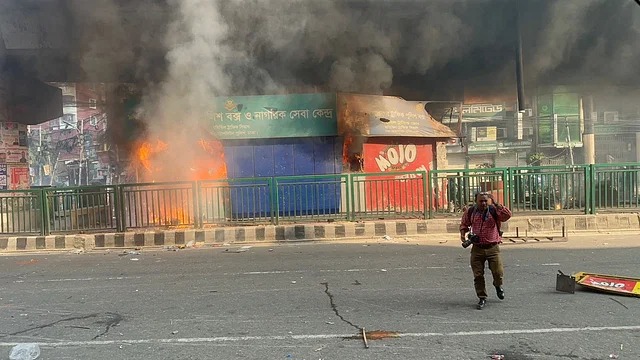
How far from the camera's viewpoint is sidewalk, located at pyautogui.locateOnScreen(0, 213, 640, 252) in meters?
8.65

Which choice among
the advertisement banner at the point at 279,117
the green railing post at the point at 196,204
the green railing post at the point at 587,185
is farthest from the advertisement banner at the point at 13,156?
the green railing post at the point at 587,185

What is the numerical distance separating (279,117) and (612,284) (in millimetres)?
8679

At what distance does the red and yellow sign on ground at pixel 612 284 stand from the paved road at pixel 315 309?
0.31 ft

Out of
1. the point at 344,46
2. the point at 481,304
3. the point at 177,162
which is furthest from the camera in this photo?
the point at 344,46

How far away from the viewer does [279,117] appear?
468 inches

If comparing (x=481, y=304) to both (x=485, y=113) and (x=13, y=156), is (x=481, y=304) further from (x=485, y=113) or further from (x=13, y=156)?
(x=485, y=113)


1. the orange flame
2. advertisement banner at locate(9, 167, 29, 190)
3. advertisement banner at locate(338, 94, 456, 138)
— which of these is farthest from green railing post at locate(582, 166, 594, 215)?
advertisement banner at locate(9, 167, 29, 190)

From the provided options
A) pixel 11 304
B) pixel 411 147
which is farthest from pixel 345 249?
pixel 411 147

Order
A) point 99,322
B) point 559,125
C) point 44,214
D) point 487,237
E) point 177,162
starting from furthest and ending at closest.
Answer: point 559,125 → point 177,162 → point 44,214 → point 487,237 → point 99,322

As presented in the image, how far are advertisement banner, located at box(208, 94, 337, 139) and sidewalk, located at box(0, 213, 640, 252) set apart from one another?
3606 mm

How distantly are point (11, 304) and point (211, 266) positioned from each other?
7.85 feet

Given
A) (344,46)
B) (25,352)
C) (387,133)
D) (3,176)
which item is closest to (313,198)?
(387,133)

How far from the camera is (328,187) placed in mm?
9078

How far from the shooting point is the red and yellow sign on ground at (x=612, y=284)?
427 centimetres
